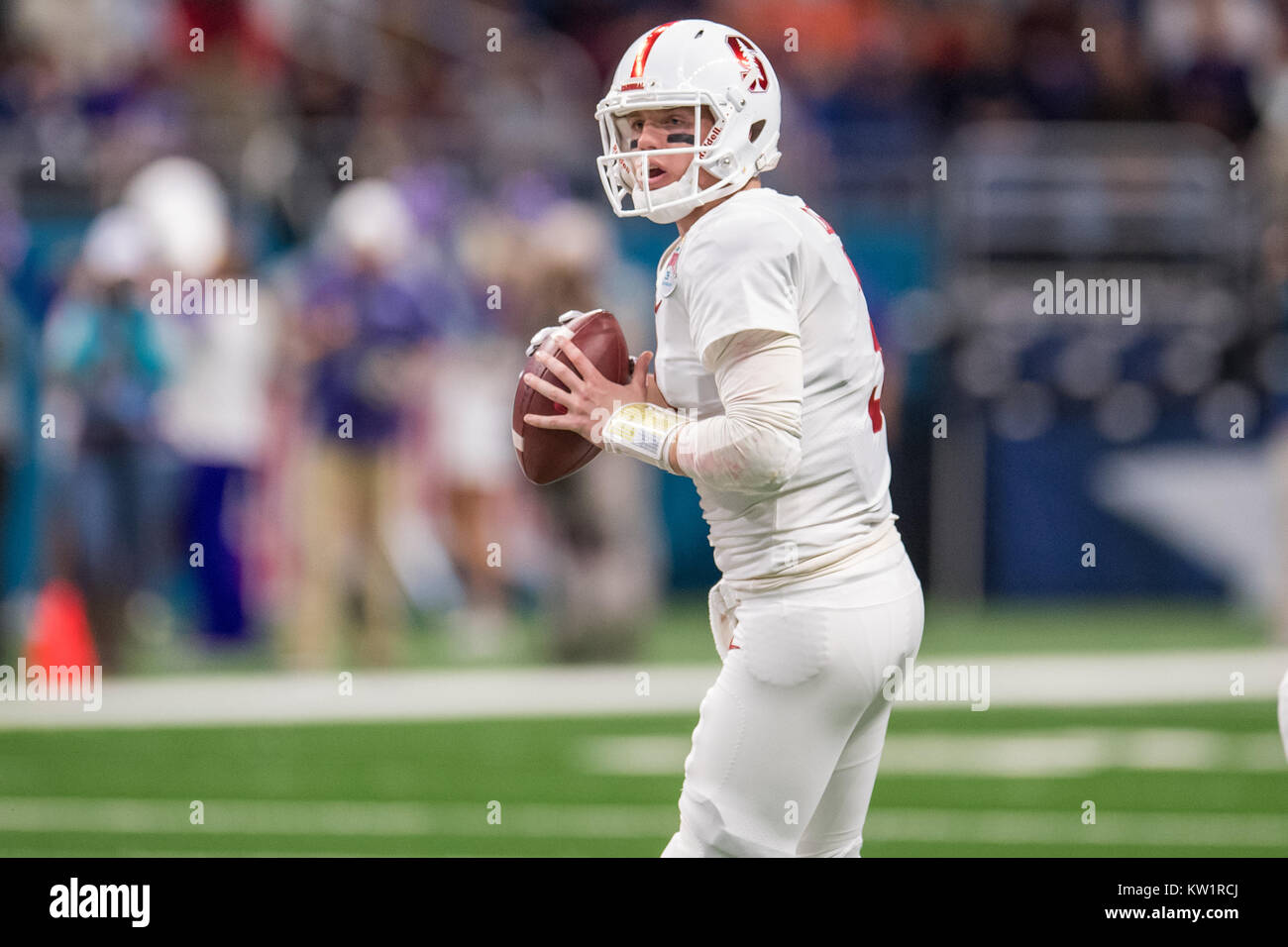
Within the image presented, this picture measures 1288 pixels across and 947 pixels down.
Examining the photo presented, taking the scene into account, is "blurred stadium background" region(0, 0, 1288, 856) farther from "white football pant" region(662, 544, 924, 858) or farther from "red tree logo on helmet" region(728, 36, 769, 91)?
"red tree logo on helmet" region(728, 36, 769, 91)

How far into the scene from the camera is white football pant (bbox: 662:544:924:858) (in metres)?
3.49

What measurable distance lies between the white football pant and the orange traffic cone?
561 centimetres

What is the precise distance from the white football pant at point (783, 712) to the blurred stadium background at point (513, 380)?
378 cm

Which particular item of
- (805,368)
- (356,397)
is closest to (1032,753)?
(356,397)

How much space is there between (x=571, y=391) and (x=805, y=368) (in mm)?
496

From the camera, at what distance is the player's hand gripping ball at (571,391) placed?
374 cm

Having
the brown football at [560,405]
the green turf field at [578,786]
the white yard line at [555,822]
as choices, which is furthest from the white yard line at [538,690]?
the brown football at [560,405]

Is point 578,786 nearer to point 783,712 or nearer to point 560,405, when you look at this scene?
point 560,405

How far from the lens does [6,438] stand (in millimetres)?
10156

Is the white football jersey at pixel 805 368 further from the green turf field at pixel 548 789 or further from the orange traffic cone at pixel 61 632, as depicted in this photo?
the orange traffic cone at pixel 61 632

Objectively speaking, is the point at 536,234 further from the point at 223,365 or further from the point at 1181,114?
the point at 1181,114

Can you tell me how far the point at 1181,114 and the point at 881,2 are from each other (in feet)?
7.52

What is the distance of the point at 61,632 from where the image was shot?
28.1 ft

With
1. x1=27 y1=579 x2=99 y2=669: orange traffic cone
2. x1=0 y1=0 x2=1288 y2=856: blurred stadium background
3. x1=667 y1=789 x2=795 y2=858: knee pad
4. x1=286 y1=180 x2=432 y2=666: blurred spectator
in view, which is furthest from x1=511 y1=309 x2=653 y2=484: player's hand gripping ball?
x1=286 y1=180 x2=432 y2=666: blurred spectator
